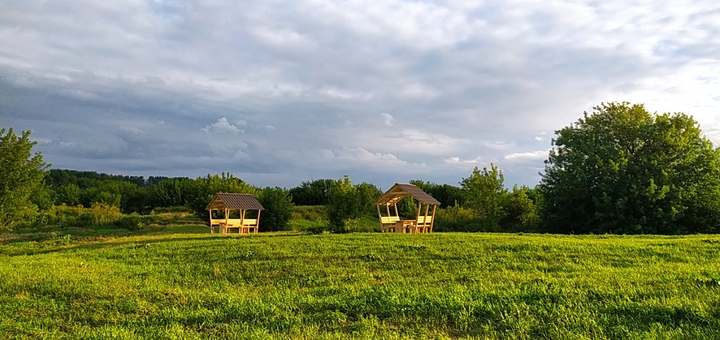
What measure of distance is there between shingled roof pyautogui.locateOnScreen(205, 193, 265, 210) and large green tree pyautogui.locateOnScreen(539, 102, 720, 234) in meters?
16.8

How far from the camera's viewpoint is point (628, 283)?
25.3 ft

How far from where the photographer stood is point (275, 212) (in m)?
31.9

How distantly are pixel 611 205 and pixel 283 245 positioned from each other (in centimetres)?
1737

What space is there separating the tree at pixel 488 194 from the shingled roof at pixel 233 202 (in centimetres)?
1308

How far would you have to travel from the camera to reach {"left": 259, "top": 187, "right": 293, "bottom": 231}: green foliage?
3177cm

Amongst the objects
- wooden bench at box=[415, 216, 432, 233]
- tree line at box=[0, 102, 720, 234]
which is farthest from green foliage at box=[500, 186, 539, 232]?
wooden bench at box=[415, 216, 432, 233]

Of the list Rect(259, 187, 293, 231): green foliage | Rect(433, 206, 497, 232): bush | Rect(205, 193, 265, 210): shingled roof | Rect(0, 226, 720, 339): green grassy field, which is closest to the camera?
Rect(0, 226, 720, 339): green grassy field

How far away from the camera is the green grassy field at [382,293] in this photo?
5.80m

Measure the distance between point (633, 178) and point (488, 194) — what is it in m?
7.71

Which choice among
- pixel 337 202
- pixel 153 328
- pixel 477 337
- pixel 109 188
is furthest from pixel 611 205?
pixel 109 188

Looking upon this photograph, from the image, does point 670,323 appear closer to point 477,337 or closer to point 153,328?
point 477,337

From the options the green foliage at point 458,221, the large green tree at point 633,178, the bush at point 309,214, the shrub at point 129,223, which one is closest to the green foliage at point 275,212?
the bush at point 309,214

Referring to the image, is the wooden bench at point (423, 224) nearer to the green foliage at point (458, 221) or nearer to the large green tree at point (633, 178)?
the green foliage at point (458, 221)

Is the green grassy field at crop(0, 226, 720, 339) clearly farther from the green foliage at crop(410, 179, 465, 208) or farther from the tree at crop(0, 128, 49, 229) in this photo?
the green foliage at crop(410, 179, 465, 208)
